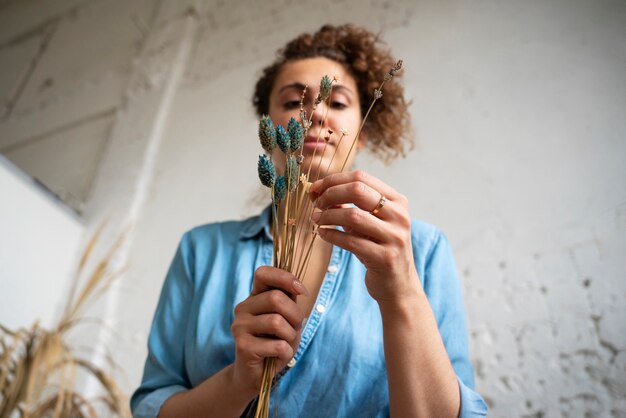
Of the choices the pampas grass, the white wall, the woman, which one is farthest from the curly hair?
the white wall

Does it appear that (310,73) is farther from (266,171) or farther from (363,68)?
(266,171)

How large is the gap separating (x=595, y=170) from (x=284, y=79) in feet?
2.55

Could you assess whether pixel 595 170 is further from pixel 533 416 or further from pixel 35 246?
pixel 35 246

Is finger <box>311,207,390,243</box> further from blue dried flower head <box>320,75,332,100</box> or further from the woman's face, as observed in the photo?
the woman's face

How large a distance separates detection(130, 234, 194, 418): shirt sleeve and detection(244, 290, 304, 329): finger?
11.9 inches

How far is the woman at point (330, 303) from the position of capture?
0.61 m

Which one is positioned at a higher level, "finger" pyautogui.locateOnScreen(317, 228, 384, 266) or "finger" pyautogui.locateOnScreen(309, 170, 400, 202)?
"finger" pyautogui.locateOnScreen(309, 170, 400, 202)

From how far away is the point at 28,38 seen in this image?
303 centimetres

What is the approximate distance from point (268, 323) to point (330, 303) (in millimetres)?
267

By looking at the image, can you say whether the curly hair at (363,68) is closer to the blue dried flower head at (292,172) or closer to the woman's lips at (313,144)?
the woman's lips at (313,144)

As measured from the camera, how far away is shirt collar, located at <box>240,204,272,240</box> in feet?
3.24

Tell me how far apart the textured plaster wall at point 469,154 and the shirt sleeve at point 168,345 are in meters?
0.67

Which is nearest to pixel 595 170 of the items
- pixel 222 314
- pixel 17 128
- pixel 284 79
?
pixel 284 79

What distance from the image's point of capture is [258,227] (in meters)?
1.00
